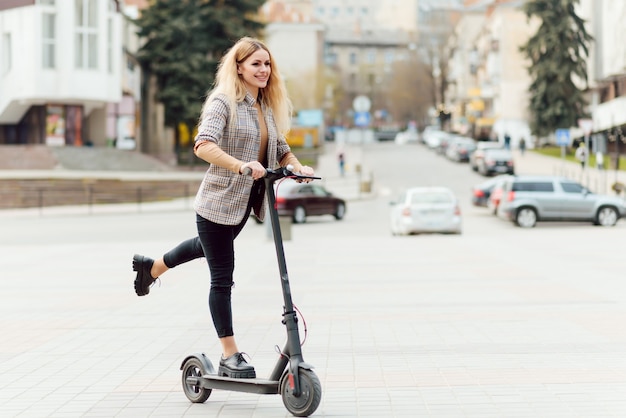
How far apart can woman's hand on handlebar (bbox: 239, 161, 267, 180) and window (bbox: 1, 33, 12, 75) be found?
5731cm

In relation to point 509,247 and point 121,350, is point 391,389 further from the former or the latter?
point 509,247

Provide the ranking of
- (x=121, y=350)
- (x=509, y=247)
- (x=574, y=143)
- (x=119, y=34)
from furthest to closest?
1. (x=574, y=143)
2. (x=119, y=34)
3. (x=509, y=247)
4. (x=121, y=350)

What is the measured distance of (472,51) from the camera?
12625 centimetres

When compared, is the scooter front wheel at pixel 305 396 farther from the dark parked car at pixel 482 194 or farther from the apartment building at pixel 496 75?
the apartment building at pixel 496 75

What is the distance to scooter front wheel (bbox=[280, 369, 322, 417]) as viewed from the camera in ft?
19.5

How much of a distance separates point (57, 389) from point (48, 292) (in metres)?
7.06

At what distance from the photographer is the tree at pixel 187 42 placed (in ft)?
214

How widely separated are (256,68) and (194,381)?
1799 mm

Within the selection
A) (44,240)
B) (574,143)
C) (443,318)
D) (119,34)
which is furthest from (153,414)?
(574,143)

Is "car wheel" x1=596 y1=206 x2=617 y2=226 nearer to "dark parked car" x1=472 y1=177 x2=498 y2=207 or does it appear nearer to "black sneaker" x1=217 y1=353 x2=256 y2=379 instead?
"dark parked car" x1=472 y1=177 x2=498 y2=207

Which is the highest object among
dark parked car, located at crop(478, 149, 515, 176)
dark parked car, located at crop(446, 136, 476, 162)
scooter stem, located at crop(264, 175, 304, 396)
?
dark parked car, located at crop(446, 136, 476, 162)

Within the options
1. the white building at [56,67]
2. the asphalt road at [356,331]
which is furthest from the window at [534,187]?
the white building at [56,67]

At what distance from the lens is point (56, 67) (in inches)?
2388

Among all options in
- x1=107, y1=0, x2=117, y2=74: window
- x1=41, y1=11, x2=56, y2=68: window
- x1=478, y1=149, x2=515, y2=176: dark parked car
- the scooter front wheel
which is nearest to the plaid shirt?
the scooter front wheel
